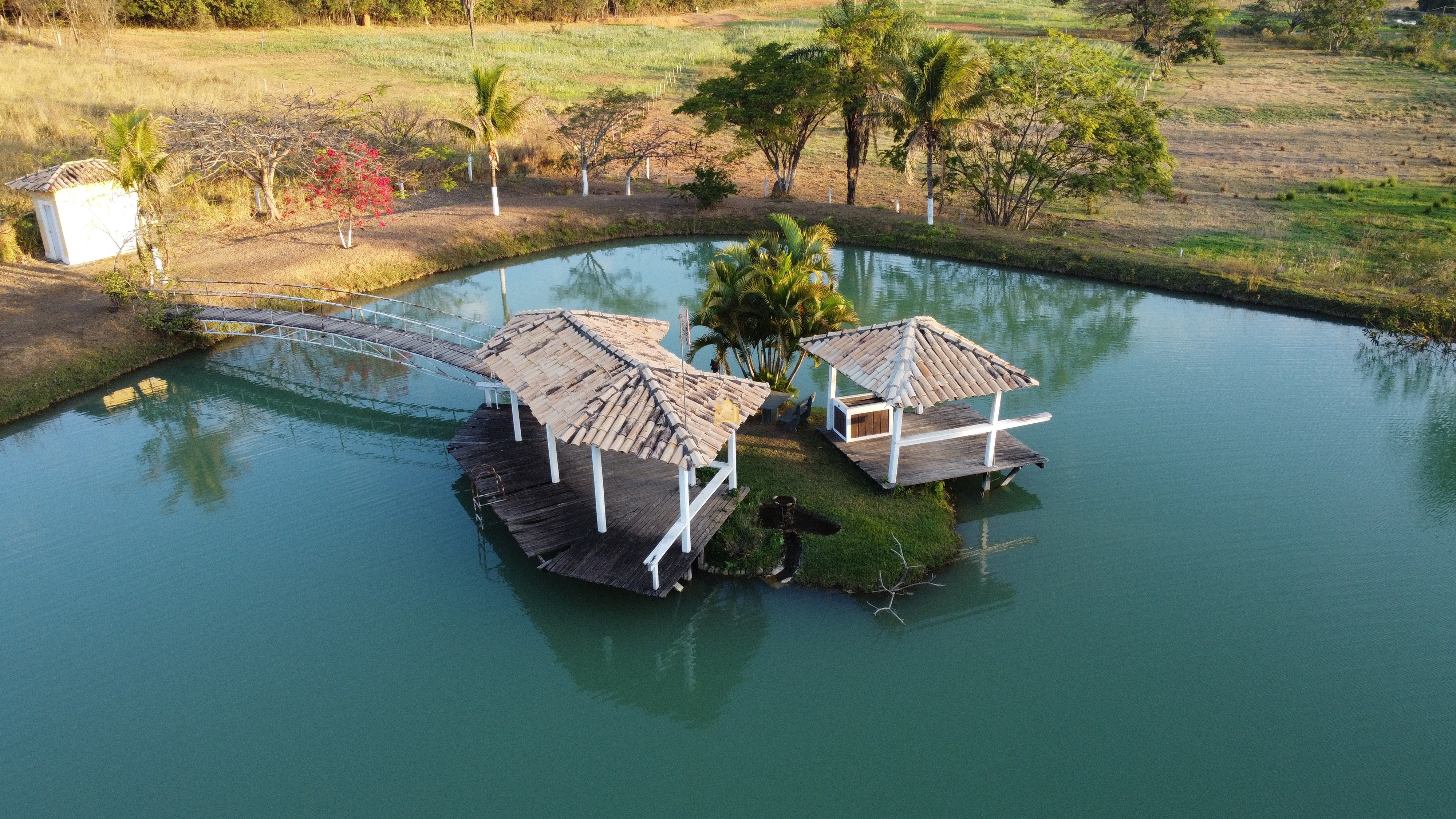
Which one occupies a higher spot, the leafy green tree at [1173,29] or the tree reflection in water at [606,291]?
the leafy green tree at [1173,29]

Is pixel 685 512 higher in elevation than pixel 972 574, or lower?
higher

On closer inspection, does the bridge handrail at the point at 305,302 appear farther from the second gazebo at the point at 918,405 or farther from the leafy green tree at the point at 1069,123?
the leafy green tree at the point at 1069,123

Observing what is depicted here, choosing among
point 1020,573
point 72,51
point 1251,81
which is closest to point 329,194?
point 1020,573

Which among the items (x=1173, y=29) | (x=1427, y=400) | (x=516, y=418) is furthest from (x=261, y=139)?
(x=1173, y=29)

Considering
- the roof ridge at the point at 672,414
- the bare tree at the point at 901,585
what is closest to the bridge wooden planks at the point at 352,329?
the roof ridge at the point at 672,414

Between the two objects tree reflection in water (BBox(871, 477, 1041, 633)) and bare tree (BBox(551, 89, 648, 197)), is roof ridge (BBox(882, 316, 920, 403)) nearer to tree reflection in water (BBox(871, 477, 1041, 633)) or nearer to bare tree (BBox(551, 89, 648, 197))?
tree reflection in water (BBox(871, 477, 1041, 633))

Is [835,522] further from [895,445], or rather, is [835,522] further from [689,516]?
[689,516]

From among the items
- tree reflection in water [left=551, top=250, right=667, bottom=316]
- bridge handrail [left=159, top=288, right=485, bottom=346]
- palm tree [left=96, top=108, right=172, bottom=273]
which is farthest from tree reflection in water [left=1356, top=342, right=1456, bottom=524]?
palm tree [left=96, top=108, right=172, bottom=273]
